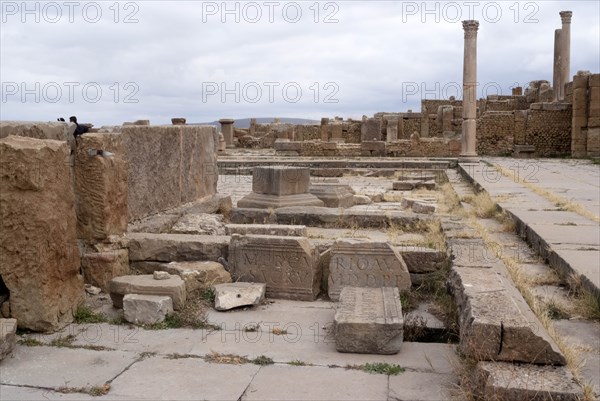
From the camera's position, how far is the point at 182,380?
3.63 m

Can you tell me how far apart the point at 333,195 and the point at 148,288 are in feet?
17.8

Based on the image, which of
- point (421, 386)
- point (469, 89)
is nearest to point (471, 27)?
point (469, 89)

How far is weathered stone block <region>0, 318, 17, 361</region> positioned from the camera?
12.8ft

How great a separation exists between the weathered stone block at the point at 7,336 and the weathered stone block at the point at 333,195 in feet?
20.5

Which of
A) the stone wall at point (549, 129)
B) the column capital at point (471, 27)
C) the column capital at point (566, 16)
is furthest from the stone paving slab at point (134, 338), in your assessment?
the column capital at point (566, 16)

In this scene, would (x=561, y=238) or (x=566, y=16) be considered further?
(x=566, y=16)

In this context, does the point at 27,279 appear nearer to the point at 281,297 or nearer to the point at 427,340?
the point at 281,297

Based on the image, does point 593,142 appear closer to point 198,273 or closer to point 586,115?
point 586,115

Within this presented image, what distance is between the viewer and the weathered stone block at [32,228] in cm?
436

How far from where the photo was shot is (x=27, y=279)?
4.43 metres

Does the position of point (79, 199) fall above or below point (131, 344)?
above

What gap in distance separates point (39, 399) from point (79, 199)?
7.76 ft

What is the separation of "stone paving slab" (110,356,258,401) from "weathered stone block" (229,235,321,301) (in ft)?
5.19

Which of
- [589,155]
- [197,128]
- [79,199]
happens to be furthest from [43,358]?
[589,155]
